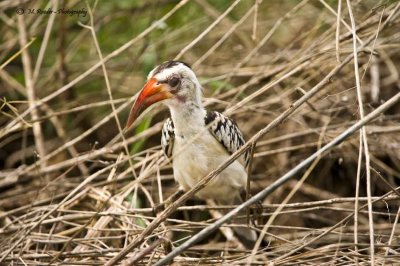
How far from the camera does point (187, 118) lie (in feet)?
9.31

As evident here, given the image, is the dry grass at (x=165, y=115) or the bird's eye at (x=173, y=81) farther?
the dry grass at (x=165, y=115)

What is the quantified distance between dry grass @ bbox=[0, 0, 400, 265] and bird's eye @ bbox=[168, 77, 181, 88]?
32cm

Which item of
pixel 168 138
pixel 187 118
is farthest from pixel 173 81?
pixel 168 138

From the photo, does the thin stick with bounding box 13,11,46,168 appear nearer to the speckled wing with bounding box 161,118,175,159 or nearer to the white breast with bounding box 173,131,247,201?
the speckled wing with bounding box 161,118,175,159

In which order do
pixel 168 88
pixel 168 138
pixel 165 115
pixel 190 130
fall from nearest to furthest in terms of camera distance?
pixel 168 88 < pixel 190 130 < pixel 168 138 < pixel 165 115

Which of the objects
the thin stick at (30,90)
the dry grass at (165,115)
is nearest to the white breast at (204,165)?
the dry grass at (165,115)

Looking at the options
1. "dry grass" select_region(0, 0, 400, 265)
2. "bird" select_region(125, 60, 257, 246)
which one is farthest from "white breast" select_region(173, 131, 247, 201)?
"dry grass" select_region(0, 0, 400, 265)

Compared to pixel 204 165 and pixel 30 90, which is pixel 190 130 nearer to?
pixel 204 165

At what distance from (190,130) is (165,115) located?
46.4 inches

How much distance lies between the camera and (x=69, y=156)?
13.4 ft

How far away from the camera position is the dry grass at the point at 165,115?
10.1 feet

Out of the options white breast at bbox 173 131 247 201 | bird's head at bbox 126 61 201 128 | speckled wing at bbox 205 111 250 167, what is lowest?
white breast at bbox 173 131 247 201

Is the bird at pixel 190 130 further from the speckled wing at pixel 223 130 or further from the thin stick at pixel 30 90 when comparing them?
the thin stick at pixel 30 90

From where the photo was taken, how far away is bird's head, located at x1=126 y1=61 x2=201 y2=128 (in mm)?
2637
